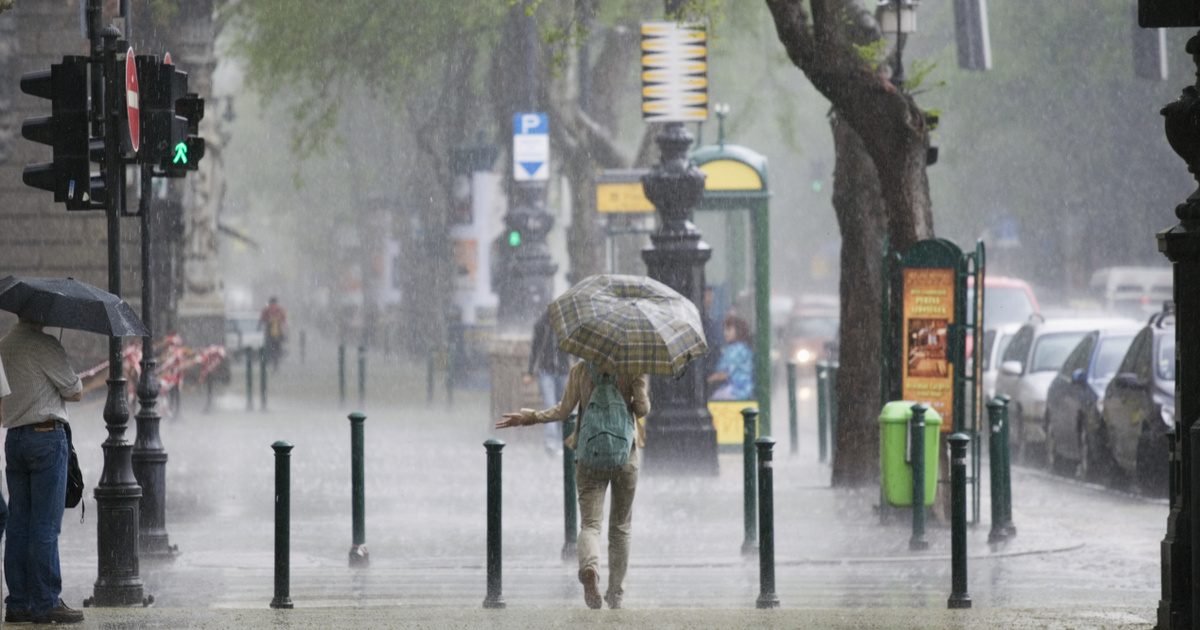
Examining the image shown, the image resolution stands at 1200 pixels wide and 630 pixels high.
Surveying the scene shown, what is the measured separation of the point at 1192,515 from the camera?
8.34 meters

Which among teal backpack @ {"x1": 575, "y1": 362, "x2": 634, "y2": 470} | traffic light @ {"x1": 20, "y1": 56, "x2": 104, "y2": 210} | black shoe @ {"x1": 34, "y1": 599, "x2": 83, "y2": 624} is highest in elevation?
traffic light @ {"x1": 20, "y1": 56, "x2": 104, "y2": 210}

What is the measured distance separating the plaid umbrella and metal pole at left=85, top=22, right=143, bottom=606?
242 centimetres

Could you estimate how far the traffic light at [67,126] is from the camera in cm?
1220

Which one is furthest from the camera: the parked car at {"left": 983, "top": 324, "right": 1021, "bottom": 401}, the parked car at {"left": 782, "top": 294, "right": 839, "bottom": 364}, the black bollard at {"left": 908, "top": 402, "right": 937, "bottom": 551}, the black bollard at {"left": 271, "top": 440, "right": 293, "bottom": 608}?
the parked car at {"left": 782, "top": 294, "right": 839, "bottom": 364}

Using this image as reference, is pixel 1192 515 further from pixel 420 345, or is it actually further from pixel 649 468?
pixel 420 345

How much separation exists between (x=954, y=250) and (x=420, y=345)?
40.6 metres

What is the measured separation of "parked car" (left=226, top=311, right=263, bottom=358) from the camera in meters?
55.2

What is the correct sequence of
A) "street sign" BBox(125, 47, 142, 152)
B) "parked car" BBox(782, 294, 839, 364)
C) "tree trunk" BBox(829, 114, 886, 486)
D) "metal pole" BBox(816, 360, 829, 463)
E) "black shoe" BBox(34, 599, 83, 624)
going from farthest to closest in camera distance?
"parked car" BBox(782, 294, 839, 364) → "metal pole" BBox(816, 360, 829, 463) → "tree trunk" BBox(829, 114, 886, 486) → "street sign" BBox(125, 47, 142, 152) → "black shoe" BBox(34, 599, 83, 624)

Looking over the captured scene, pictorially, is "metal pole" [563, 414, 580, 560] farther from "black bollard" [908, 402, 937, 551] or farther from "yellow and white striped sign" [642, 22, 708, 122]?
"yellow and white striped sign" [642, 22, 708, 122]

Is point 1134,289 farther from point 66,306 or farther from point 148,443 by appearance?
point 66,306

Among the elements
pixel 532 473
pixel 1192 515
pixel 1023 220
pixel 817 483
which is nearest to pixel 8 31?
pixel 532 473

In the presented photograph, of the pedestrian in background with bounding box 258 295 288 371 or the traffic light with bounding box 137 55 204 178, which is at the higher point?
the traffic light with bounding box 137 55 204 178

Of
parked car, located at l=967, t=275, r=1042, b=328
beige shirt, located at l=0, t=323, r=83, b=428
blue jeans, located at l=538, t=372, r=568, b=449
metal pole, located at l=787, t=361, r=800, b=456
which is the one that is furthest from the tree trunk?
parked car, located at l=967, t=275, r=1042, b=328

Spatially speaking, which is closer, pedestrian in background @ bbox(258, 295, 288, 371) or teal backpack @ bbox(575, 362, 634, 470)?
teal backpack @ bbox(575, 362, 634, 470)
